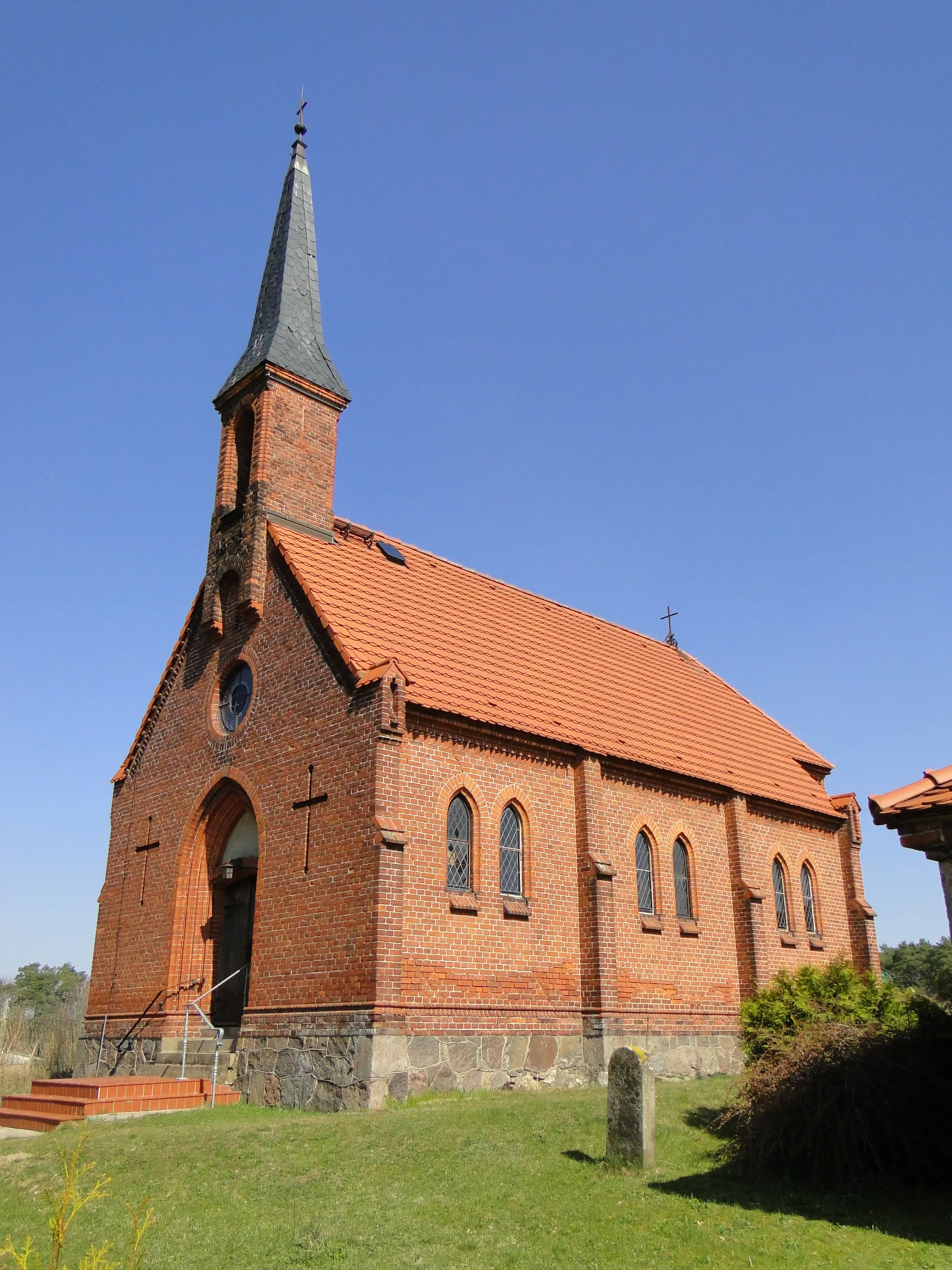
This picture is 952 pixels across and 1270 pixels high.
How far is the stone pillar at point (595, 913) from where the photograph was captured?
1798 cm

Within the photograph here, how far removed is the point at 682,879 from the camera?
21.6 metres

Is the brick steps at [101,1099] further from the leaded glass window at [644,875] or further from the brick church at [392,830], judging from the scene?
the leaded glass window at [644,875]

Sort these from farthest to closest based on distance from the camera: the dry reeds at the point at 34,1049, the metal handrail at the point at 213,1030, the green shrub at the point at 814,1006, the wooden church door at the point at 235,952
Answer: the dry reeds at the point at 34,1049
the wooden church door at the point at 235,952
the metal handrail at the point at 213,1030
the green shrub at the point at 814,1006

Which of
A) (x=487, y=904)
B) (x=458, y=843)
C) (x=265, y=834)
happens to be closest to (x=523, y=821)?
(x=458, y=843)

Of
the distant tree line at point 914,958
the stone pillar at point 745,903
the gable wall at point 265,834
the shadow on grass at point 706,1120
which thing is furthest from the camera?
the distant tree line at point 914,958

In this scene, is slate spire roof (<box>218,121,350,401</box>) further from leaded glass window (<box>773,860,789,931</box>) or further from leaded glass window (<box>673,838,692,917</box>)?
leaded glass window (<box>773,860,789,931</box>)

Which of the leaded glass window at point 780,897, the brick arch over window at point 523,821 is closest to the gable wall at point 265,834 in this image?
the brick arch over window at point 523,821

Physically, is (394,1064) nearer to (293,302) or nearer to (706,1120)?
(706,1120)

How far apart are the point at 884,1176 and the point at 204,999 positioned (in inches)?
493

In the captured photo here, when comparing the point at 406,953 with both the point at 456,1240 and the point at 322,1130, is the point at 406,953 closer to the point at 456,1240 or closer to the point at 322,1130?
the point at 322,1130

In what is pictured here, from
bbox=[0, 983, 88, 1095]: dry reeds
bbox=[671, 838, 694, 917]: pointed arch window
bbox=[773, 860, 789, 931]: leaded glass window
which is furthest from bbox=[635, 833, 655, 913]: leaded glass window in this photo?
bbox=[0, 983, 88, 1095]: dry reeds

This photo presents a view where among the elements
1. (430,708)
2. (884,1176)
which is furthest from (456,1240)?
(430,708)

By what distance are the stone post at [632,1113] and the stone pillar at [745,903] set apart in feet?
37.1

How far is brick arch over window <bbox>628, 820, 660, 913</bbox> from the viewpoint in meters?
20.2
